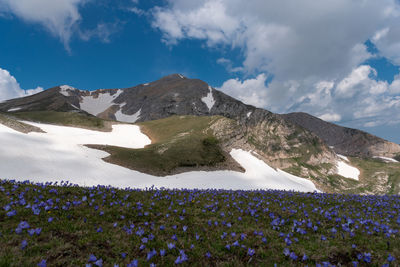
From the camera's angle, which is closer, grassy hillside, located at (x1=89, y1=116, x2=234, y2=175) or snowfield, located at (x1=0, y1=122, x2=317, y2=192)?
snowfield, located at (x1=0, y1=122, x2=317, y2=192)

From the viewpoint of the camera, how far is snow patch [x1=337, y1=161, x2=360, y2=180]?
594ft

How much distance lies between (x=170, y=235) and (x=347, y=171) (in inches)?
A: 9183

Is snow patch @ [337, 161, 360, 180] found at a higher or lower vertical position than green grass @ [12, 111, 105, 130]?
lower

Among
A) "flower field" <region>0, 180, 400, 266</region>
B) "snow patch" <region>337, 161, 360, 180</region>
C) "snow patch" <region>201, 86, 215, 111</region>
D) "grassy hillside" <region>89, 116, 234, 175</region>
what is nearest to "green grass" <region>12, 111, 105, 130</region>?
"grassy hillside" <region>89, 116, 234, 175</region>

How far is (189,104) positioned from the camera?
187 meters

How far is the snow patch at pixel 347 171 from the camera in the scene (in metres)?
181

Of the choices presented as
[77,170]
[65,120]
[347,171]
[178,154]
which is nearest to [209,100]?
[65,120]

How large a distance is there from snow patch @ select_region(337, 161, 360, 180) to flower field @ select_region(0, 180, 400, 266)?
21454 centimetres

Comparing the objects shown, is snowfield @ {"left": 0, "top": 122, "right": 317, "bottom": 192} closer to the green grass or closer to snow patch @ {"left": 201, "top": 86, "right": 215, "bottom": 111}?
the green grass

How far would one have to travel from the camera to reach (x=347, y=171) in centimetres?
18950

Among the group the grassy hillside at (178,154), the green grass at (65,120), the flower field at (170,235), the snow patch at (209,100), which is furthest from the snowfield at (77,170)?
the snow patch at (209,100)

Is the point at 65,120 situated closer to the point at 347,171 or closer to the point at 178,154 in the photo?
the point at 178,154

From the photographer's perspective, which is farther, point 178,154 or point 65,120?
point 65,120

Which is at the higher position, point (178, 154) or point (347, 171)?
point (347, 171)
